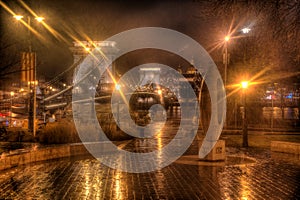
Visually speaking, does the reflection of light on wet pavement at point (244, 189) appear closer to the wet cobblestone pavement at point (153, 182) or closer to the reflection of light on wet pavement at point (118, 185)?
the wet cobblestone pavement at point (153, 182)

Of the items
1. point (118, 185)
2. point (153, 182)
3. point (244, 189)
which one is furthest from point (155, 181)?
point (244, 189)

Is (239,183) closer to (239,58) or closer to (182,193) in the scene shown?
(182,193)

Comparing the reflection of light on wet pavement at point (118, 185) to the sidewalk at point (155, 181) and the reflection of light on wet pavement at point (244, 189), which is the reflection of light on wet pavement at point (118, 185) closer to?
the sidewalk at point (155, 181)

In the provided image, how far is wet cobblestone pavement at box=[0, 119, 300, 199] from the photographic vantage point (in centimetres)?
956

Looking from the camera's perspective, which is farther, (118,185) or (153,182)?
(153,182)

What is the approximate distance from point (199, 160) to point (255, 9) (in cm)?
530

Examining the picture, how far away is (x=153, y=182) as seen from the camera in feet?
36.2

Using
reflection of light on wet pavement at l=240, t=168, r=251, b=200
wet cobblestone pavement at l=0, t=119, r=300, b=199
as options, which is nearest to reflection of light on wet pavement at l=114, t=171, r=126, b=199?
wet cobblestone pavement at l=0, t=119, r=300, b=199

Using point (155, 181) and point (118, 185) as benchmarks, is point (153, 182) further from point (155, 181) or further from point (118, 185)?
point (118, 185)

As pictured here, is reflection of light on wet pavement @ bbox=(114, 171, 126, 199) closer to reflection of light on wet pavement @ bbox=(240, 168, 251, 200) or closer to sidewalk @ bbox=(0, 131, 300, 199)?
sidewalk @ bbox=(0, 131, 300, 199)

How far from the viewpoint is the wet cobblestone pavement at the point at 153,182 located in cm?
956

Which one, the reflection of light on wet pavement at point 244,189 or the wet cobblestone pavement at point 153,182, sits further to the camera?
the wet cobblestone pavement at point 153,182

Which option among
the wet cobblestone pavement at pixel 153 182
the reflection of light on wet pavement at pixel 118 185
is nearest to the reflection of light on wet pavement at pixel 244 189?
the wet cobblestone pavement at pixel 153 182

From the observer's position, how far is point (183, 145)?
70.3 ft
